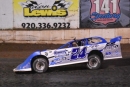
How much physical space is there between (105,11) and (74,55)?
28.1 ft

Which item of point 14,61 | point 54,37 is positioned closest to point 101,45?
point 14,61

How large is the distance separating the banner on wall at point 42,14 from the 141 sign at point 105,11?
1300 mm

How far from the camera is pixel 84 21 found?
75.8 feet

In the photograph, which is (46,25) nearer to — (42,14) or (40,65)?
(42,14)

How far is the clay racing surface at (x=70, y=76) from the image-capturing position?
12.2 m

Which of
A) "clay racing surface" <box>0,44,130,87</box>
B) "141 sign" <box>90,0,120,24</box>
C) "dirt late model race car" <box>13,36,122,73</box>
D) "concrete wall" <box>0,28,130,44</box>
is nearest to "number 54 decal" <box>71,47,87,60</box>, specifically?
"dirt late model race car" <box>13,36,122,73</box>

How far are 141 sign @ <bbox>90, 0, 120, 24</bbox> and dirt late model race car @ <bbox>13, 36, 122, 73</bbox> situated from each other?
749cm

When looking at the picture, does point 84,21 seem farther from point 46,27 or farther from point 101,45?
point 101,45

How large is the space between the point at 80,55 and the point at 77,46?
43cm

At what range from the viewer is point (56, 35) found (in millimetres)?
22391

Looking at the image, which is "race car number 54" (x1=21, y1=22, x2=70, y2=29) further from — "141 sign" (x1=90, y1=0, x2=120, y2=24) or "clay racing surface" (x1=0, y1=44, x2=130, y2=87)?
"clay racing surface" (x1=0, y1=44, x2=130, y2=87)

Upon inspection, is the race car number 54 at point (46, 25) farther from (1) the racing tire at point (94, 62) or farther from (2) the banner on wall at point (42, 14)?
(1) the racing tire at point (94, 62)

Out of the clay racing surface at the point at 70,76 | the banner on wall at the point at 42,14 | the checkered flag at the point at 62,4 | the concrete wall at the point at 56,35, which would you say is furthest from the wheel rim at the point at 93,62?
the checkered flag at the point at 62,4

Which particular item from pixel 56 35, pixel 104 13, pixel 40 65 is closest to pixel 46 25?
pixel 56 35
